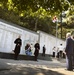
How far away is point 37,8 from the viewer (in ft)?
43.1

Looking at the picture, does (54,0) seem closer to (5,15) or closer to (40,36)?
(40,36)

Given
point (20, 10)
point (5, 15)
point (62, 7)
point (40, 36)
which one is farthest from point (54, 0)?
point (5, 15)

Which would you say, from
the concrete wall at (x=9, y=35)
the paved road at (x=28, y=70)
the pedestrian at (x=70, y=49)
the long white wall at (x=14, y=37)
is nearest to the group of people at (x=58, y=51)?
the long white wall at (x=14, y=37)

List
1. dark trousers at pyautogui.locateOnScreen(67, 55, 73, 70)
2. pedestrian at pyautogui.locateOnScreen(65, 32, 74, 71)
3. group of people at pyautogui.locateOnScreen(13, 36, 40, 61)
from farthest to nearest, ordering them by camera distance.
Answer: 1. group of people at pyautogui.locateOnScreen(13, 36, 40, 61)
2. pedestrian at pyautogui.locateOnScreen(65, 32, 74, 71)
3. dark trousers at pyautogui.locateOnScreen(67, 55, 73, 70)

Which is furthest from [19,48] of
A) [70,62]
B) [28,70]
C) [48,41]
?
[48,41]

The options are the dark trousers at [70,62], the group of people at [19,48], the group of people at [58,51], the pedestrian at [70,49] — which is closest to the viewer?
the dark trousers at [70,62]

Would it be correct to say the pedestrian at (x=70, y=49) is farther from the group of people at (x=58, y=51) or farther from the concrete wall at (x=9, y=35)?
the group of people at (x=58, y=51)

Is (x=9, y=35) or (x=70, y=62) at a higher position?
(x=9, y=35)

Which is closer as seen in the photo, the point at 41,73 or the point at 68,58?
the point at 41,73

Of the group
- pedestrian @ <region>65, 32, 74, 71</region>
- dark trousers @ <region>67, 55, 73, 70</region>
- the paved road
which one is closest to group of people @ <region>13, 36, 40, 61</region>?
the paved road

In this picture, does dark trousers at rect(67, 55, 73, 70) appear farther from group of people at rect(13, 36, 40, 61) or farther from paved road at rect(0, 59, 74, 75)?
group of people at rect(13, 36, 40, 61)

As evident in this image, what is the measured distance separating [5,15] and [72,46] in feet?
84.0

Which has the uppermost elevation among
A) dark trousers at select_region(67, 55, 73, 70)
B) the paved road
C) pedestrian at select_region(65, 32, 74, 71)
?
pedestrian at select_region(65, 32, 74, 71)

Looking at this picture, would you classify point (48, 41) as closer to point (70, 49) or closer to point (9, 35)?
point (9, 35)
